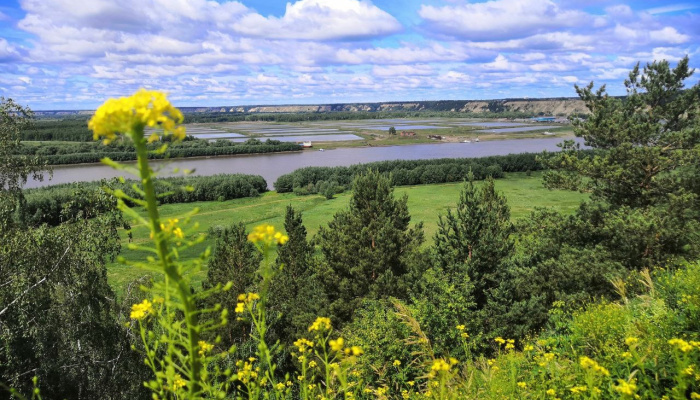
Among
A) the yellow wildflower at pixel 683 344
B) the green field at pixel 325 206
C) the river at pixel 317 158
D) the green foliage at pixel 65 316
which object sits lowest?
the green field at pixel 325 206

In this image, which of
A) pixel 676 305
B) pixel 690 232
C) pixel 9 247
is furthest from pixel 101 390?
pixel 690 232

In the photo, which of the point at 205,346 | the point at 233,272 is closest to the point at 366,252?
the point at 233,272

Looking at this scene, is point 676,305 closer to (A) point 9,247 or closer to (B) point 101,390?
(B) point 101,390

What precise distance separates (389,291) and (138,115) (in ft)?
52.0

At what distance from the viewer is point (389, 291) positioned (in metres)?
16.5

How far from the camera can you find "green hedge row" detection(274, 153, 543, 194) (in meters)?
66.8

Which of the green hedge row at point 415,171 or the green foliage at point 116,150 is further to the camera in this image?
the green foliage at point 116,150

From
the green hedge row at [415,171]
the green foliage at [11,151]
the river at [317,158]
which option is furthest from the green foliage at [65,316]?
the river at [317,158]

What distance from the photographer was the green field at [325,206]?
156ft

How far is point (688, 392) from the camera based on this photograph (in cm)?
331

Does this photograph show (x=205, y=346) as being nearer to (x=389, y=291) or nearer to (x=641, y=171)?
(x=389, y=291)

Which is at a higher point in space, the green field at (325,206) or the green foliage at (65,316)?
the green foliage at (65,316)

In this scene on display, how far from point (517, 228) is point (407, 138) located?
376ft

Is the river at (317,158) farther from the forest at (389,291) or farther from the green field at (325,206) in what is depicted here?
the forest at (389,291)
